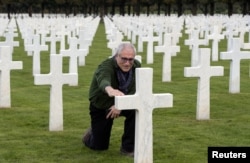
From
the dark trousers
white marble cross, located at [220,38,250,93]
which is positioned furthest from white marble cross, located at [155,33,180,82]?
the dark trousers

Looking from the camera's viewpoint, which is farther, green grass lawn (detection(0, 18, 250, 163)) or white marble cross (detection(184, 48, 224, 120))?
white marble cross (detection(184, 48, 224, 120))

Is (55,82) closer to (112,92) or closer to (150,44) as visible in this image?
(112,92)

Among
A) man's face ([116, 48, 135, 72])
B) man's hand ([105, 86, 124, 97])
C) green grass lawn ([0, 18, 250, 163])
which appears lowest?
green grass lawn ([0, 18, 250, 163])

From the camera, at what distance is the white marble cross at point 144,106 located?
6352 mm

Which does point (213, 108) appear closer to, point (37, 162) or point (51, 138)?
point (51, 138)

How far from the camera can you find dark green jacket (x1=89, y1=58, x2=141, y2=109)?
6784mm

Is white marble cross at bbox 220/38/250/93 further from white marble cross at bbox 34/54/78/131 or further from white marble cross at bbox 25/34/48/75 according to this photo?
white marble cross at bbox 25/34/48/75

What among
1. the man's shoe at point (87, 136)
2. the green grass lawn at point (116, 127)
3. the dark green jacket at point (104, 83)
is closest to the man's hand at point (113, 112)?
the dark green jacket at point (104, 83)

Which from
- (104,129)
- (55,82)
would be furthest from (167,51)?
(104,129)

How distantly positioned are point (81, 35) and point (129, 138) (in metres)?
10.5

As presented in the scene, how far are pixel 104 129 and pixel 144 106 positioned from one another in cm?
99

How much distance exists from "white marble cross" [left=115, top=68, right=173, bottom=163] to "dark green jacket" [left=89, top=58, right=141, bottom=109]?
0.45 m

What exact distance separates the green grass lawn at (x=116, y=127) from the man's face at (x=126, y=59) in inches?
41.5

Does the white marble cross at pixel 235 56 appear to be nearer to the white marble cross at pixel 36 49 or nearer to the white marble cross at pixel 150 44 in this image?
the white marble cross at pixel 36 49
